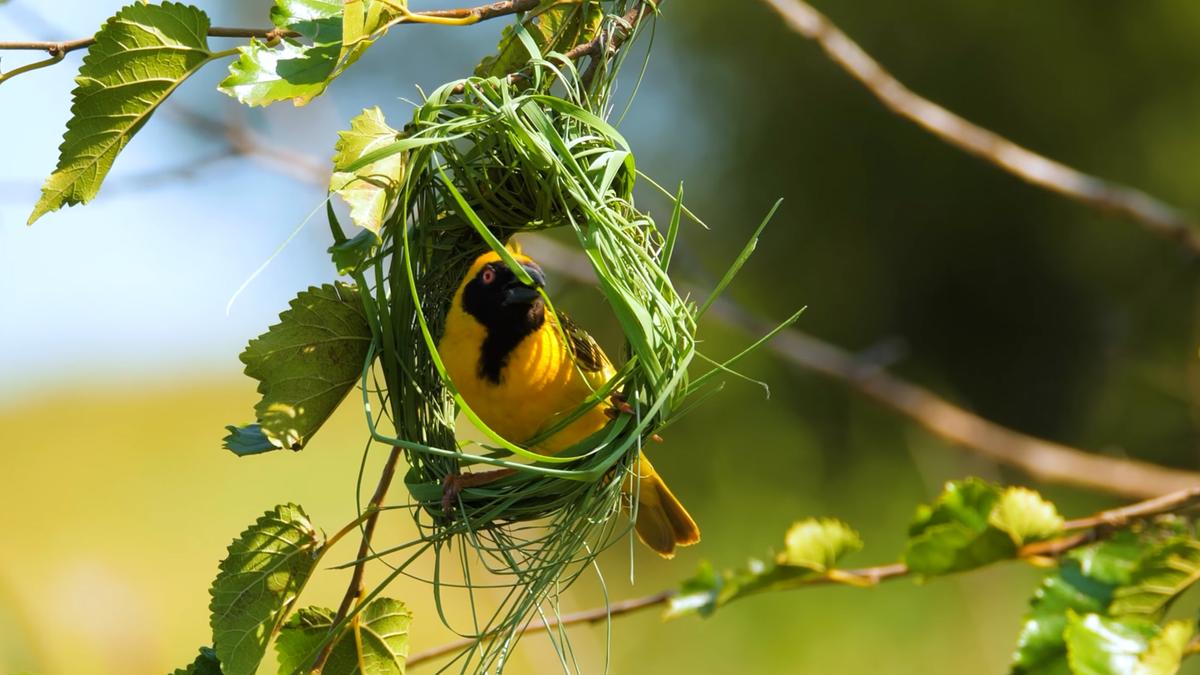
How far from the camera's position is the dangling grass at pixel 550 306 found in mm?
1491

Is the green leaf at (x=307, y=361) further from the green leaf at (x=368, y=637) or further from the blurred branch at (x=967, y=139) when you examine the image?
the blurred branch at (x=967, y=139)

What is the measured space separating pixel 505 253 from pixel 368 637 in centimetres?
59

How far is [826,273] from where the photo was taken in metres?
7.73

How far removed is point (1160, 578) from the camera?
63.6 inches

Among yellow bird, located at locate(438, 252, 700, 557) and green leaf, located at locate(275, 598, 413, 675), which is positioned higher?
yellow bird, located at locate(438, 252, 700, 557)

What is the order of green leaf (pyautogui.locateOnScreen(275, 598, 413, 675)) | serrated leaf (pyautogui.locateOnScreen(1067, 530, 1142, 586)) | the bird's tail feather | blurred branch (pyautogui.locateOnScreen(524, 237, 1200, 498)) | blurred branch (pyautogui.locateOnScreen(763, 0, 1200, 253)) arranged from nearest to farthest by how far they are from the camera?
green leaf (pyautogui.locateOnScreen(275, 598, 413, 675))
serrated leaf (pyautogui.locateOnScreen(1067, 530, 1142, 586))
the bird's tail feather
blurred branch (pyautogui.locateOnScreen(763, 0, 1200, 253))
blurred branch (pyautogui.locateOnScreen(524, 237, 1200, 498))

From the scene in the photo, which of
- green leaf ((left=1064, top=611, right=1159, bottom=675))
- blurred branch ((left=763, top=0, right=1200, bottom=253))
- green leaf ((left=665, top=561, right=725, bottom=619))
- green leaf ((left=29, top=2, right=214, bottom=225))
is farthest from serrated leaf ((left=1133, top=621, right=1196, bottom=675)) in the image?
green leaf ((left=29, top=2, right=214, bottom=225))

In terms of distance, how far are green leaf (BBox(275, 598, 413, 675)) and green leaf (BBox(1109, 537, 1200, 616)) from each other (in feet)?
3.25

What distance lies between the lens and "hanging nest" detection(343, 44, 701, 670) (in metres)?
1.50

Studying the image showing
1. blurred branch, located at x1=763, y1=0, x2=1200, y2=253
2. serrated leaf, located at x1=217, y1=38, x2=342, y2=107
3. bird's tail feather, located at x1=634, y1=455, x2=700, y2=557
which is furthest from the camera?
blurred branch, located at x1=763, y1=0, x2=1200, y2=253

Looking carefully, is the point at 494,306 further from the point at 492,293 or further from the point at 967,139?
the point at 967,139

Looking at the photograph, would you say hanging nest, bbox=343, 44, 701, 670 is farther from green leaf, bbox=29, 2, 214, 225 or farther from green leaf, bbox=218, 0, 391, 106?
green leaf, bbox=29, 2, 214, 225

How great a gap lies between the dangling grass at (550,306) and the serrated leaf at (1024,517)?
513mm

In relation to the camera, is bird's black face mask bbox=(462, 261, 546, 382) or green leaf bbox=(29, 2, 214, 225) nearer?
green leaf bbox=(29, 2, 214, 225)
